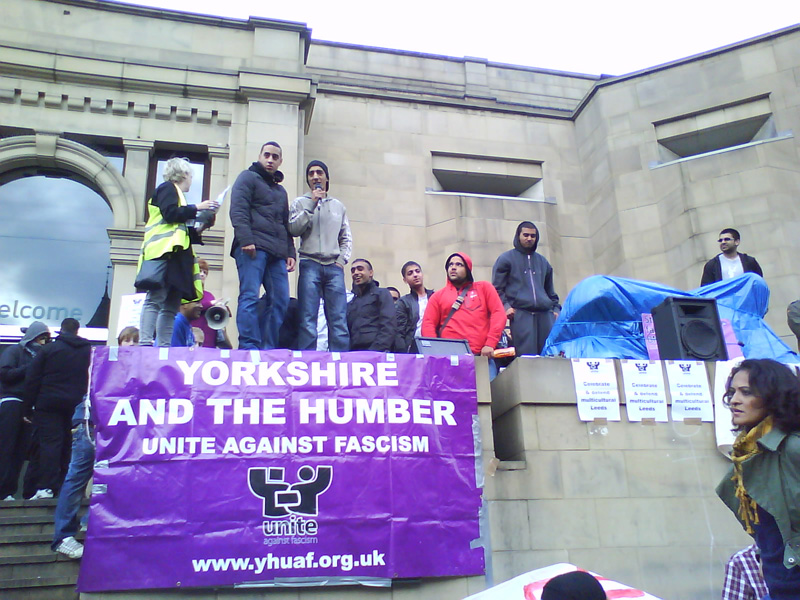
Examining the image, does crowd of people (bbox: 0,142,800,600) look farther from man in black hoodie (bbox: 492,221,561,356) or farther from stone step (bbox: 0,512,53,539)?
stone step (bbox: 0,512,53,539)

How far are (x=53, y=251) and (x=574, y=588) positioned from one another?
11301mm

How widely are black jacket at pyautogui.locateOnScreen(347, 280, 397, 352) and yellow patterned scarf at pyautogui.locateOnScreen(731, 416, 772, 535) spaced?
4615 mm

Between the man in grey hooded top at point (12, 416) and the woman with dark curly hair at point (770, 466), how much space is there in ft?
21.8

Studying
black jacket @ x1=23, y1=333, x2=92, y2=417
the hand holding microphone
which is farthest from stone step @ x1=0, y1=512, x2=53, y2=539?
the hand holding microphone

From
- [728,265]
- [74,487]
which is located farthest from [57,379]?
[728,265]

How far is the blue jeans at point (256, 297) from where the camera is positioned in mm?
7652

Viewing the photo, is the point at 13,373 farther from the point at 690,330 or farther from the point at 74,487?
the point at 690,330

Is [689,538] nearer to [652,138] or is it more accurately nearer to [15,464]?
[15,464]

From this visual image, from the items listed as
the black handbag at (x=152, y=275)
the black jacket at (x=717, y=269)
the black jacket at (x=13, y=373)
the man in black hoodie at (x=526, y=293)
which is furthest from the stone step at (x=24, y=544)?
the black jacket at (x=717, y=269)

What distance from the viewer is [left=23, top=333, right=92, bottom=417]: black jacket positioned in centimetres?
743

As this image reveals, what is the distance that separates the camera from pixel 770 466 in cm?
368

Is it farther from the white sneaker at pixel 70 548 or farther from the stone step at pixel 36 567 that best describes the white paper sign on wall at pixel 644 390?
the stone step at pixel 36 567

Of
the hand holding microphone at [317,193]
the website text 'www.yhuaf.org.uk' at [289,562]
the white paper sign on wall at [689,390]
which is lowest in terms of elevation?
the website text 'www.yhuaf.org.uk' at [289,562]

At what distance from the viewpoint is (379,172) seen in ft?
48.9
